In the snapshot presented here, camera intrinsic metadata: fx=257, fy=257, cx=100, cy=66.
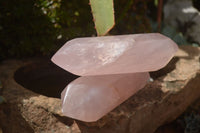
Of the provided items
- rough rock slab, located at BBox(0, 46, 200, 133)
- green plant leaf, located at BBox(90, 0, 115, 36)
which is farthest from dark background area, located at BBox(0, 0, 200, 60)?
green plant leaf, located at BBox(90, 0, 115, 36)

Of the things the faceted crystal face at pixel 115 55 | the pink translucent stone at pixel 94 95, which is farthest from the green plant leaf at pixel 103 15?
the pink translucent stone at pixel 94 95

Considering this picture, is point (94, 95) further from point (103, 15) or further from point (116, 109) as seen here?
point (103, 15)

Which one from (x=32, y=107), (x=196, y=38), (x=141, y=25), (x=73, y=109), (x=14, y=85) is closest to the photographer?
(x=73, y=109)

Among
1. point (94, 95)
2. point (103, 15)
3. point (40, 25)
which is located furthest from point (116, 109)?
point (40, 25)

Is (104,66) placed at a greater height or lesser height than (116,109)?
greater

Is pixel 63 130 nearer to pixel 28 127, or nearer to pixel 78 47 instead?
pixel 28 127

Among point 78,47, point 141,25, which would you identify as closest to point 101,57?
point 78,47
